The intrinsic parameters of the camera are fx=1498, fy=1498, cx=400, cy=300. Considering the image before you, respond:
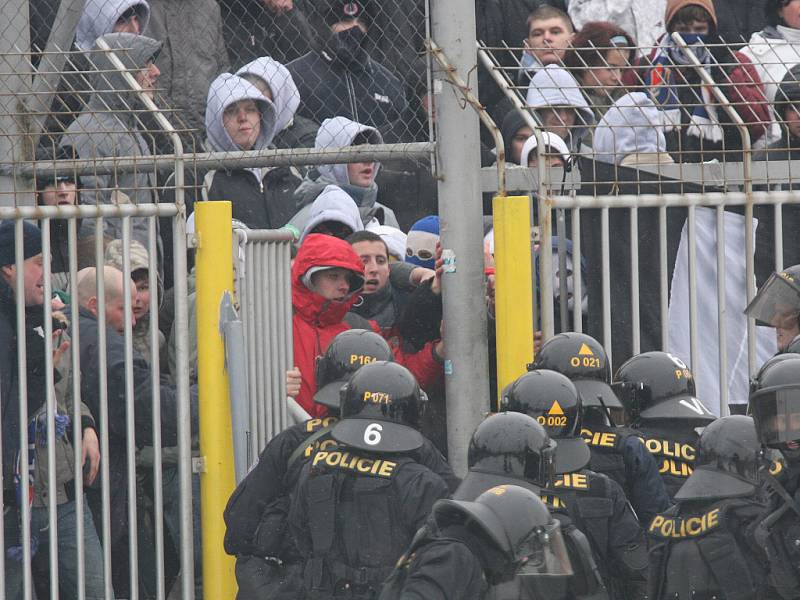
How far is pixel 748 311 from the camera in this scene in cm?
591

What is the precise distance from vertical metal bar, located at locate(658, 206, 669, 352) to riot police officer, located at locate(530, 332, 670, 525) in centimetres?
39

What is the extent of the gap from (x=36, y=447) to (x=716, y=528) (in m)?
2.59

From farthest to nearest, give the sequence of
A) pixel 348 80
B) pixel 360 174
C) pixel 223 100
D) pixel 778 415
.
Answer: pixel 348 80, pixel 360 174, pixel 223 100, pixel 778 415

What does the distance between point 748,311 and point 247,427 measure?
6.66 feet

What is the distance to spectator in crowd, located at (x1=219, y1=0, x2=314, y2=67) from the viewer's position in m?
8.16

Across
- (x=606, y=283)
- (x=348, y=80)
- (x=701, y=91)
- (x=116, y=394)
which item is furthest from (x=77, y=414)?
(x=701, y=91)

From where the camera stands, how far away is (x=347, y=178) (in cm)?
793

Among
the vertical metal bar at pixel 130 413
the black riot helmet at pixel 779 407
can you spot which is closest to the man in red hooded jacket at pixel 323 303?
the vertical metal bar at pixel 130 413

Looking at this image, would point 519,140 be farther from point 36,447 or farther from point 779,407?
point 779,407

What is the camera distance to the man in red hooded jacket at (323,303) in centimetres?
648

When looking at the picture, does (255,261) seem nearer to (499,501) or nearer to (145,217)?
(145,217)

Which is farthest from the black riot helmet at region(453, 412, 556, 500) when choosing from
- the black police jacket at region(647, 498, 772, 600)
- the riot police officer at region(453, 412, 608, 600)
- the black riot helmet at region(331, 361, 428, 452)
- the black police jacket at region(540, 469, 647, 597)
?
the black riot helmet at region(331, 361, 428, 452)

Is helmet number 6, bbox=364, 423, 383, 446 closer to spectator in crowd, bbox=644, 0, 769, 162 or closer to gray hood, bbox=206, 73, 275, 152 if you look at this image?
spectator in crowd, bbox=644, 0, 769, 162

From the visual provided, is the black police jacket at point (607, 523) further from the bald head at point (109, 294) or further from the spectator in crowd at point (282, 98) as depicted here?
the spectator in crowd at point (282, 98)
